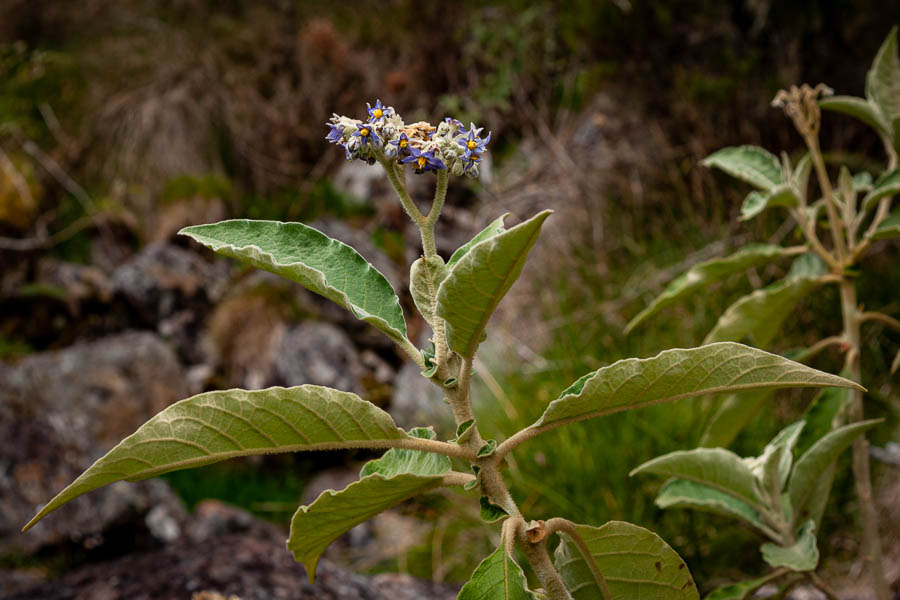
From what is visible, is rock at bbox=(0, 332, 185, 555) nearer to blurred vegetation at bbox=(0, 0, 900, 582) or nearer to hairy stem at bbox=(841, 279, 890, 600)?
blurred vegetation at bbox=(0, 0, 900, 582)

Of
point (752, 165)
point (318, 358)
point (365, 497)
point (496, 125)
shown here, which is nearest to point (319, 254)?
point (365, 497)

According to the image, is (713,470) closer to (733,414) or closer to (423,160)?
(733,414)

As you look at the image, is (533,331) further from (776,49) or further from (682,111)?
(776,49)

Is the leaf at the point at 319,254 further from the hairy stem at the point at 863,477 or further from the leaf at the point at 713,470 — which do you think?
the hairy stem at the point at 863,477

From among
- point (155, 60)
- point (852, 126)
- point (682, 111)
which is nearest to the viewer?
point (852, 126)

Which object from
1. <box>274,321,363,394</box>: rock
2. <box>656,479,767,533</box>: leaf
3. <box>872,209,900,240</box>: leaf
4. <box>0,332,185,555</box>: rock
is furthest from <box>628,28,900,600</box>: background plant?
<box>274,321,363,394</box>: rock

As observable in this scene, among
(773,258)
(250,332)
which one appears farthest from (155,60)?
(773,258)

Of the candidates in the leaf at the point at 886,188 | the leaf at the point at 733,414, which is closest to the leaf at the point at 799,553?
the leaf at the point at 733,414
